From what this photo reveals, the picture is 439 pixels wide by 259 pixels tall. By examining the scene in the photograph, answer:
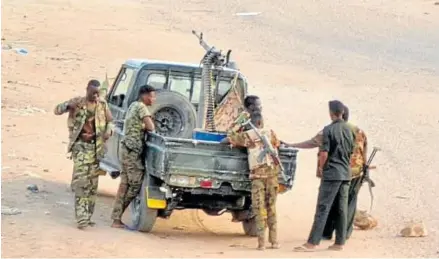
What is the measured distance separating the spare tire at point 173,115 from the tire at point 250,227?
120 centimetres

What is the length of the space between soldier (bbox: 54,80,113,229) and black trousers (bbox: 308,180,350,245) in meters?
2.30

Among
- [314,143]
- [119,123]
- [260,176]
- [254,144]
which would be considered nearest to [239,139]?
[254,144]

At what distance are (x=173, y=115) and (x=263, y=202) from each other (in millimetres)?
2032

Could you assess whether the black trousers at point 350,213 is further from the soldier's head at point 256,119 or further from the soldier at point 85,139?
the soldier at point 85,139

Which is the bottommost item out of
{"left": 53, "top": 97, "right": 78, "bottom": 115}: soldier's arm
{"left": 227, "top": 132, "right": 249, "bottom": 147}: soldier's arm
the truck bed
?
the truck bed

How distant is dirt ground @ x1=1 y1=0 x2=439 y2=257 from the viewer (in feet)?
36.4

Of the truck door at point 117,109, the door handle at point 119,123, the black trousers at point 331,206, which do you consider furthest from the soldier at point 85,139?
the black trousers at point 331,206

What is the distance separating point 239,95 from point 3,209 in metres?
3.22

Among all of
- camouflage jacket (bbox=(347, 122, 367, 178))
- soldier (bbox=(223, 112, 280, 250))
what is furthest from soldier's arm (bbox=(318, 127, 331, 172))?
camouflage jacket (bbox=(347, 122, 367, 178))

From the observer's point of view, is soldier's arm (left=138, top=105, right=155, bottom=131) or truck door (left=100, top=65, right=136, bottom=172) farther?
truck door (left=100, top=65, right=136, bottom=172)

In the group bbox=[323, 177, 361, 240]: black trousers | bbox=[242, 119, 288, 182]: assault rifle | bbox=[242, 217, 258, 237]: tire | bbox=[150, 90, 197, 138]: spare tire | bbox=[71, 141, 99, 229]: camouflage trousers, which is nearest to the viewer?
bbox=[242, 119, 288, 182]: assault rifle

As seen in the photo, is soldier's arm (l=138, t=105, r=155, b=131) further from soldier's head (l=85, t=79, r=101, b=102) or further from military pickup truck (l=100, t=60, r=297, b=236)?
soldier's head (l=85, t=79, r=101, b=102)

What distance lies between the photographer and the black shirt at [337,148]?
423 inches

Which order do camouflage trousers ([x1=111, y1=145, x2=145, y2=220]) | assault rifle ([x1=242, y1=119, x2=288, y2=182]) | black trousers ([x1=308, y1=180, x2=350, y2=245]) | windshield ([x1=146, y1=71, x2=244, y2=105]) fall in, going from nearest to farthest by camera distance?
assault rifle ([x1=242, y1=119, x2=288, y2=182])
black trousers ([x1=308, y1=180, x2=350, y2=245])
camouflage trousers ([x1=111, y1=145, x2=145, y2=220])
windshield ([x1=146, y1=71, x2=244, y2=105])
